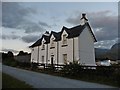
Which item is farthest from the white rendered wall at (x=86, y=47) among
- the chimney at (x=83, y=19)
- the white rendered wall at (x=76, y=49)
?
the chimney at (x=83, y=19)

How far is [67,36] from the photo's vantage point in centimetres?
3147

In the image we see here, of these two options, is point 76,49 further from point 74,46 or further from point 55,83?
point 55,83

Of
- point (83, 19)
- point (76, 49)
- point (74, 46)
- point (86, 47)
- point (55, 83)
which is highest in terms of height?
point (83, 19)

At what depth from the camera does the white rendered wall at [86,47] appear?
29984mm

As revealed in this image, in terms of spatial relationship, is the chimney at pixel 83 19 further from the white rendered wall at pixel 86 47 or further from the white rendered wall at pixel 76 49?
the white rendered wall at pixel 76 49

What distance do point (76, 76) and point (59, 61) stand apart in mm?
12875

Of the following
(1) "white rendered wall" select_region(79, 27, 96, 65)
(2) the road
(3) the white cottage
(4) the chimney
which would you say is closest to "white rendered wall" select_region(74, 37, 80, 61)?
(3) the white cottage

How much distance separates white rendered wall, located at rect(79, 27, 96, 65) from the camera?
30.0 metres

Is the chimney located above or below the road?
above

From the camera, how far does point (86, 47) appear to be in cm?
3080

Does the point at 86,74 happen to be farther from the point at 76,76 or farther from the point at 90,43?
the point at 90,43

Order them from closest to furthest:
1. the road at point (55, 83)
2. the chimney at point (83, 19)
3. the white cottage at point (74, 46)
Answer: the road at point (55, 83)
the white cottage at point (74, 46)
the chimney at point (83, 19)

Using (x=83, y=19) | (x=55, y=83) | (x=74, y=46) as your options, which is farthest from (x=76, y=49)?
(x=55, y=83)

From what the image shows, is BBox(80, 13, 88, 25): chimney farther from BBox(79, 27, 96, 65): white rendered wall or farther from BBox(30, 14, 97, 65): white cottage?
BBox(79, 27, 96, 65): white rendered wall
